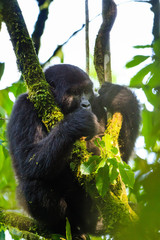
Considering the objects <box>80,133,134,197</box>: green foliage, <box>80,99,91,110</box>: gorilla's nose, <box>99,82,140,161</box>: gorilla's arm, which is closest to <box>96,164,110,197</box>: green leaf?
<box>80,133,134,197</box>: green foliage

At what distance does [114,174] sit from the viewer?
2.49m

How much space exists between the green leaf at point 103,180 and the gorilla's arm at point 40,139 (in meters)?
0.98

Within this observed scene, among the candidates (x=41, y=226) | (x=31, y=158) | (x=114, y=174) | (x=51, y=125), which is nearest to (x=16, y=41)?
(x=51, y=125)

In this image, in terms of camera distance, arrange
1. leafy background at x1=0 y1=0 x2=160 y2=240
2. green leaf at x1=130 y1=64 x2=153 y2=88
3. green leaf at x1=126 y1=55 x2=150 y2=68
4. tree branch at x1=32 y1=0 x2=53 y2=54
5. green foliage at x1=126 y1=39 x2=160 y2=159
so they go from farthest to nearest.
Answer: tree branch at x1=32 y1=0 x2=53 y2=54, green leaf at x1=126 y1=55 x2=150 y2=68, green leaf at x1=130 y1=64 x2=153 y2=88, green foliage at x1=126 y1=39 x2=160 y2=159, leafy background at x1=0 y1=0 x2=160 y2=240

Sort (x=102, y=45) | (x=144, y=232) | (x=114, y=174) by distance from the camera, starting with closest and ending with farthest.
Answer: (x=144, y=232), (x=114, y=174), (x=102, y=45)

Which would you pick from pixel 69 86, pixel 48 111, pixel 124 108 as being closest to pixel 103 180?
pixel 48 111

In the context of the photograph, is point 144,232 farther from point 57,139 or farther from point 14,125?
point 14,125

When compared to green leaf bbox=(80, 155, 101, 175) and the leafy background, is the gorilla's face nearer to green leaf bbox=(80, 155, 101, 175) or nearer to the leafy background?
green leaf bbox=(80, 155, 101, 175)

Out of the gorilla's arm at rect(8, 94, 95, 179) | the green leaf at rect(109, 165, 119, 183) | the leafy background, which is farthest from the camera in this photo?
the gorilla's arm at rect(8, 94, 95, 179)

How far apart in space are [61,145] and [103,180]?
1126mm

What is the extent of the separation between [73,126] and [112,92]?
1.40 meters

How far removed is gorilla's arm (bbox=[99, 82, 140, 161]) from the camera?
461 centimetres

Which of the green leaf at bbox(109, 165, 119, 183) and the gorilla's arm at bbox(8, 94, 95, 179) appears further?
the gorilla's arm at bbox(8, 94, 95, 179)

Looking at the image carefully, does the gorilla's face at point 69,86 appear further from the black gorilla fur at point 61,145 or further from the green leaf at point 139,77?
the green leaf at point 139,77
